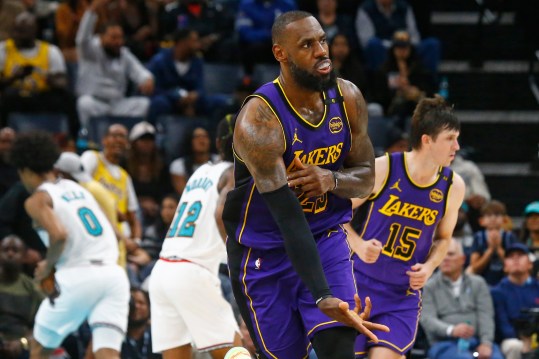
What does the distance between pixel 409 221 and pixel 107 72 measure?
21.5 feet

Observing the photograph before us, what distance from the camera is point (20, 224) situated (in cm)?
1037

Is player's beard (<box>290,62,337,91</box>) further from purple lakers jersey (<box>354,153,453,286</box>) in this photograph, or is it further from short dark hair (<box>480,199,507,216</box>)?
short dark hair (<box>480,199,507,216</box>)

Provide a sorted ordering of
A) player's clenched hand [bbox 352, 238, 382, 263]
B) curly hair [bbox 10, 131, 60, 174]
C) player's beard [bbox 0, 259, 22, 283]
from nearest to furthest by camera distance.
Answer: player's clenched hand [bbox 352, 238, 382, 263]
curly hair [bbox 10, 131, 60, 174]
player's beard [bbox 0, 259, 22, 283]

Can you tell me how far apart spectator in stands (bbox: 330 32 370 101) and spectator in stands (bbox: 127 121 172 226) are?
7.50 feet

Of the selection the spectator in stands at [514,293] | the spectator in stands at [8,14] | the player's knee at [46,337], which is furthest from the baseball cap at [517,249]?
the spectator in stands at [8,14]

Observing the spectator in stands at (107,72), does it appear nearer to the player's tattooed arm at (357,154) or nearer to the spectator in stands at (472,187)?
the spectator in stands at (472,187)

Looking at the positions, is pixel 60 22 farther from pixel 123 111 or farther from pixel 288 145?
pixel 288 145

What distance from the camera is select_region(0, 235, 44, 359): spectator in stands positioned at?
9461 millimetres

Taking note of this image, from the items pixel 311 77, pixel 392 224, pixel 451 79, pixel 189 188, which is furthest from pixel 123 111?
pixel 311 77

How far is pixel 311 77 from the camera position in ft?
18.3

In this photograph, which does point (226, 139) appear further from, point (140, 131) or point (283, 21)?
point (140, 131)

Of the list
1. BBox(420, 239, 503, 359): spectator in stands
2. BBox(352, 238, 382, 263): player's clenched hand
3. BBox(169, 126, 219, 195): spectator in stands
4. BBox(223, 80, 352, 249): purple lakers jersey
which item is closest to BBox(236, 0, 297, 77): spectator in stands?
BBox(169, 126, 219, 195): spectator in stands

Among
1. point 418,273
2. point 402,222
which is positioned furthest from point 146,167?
point 418,273

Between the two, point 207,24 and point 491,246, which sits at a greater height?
point 207,24
